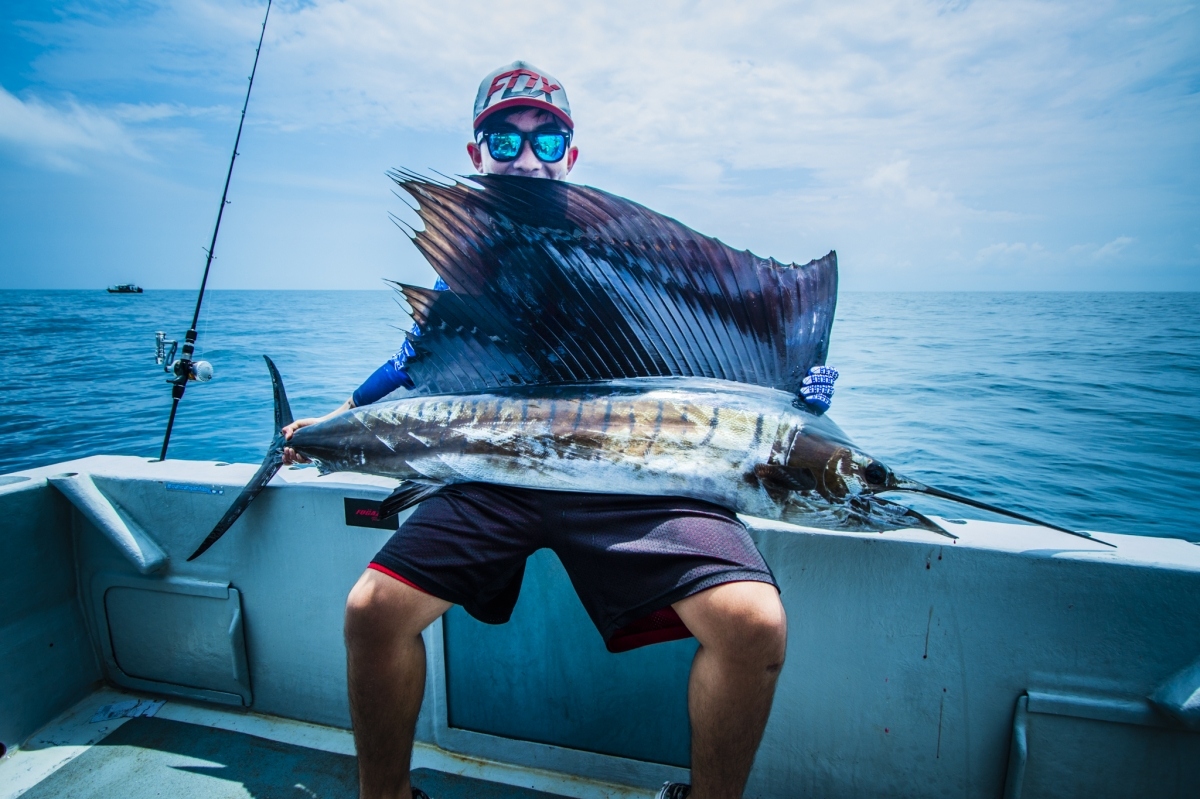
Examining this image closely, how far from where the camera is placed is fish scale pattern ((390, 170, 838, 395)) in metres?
1.26

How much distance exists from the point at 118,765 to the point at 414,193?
5.46 feet

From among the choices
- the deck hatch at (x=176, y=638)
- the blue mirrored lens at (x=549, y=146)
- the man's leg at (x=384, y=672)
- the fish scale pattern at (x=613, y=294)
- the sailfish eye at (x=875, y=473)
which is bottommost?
the deck hatch at (x=176, y=638)

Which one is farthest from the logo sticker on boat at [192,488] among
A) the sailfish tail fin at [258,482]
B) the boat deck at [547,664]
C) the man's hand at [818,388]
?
the man's hand at [818,388]

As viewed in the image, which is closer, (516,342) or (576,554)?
(576,554)

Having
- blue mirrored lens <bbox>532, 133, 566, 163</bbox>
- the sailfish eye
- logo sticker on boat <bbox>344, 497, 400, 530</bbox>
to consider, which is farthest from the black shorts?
blue mirrored lens <bbox>532, 133, 566, 163</bbox>

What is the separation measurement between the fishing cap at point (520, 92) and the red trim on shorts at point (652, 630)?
4.32 ft

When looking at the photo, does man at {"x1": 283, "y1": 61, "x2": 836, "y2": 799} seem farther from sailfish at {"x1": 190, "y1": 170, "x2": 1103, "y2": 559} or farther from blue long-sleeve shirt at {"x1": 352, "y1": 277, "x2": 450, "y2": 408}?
blue long-sleeve shirt at {"x1": 352, "y1": 277, "x2": 450, "y2": 408}

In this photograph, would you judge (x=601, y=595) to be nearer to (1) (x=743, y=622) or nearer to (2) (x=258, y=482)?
(1) (x=743, y=622)

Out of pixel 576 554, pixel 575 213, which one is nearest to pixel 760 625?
pixel 576 554

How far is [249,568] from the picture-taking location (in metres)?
1.69

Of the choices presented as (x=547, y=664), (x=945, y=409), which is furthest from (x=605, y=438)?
(x=945, y=409)

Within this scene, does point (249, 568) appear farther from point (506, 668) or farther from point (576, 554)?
point (576, 554)

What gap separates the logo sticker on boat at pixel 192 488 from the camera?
1.67 m

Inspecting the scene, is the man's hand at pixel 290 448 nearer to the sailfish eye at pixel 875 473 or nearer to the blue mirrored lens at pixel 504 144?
the blue mirrored lens at pixel 504 144
